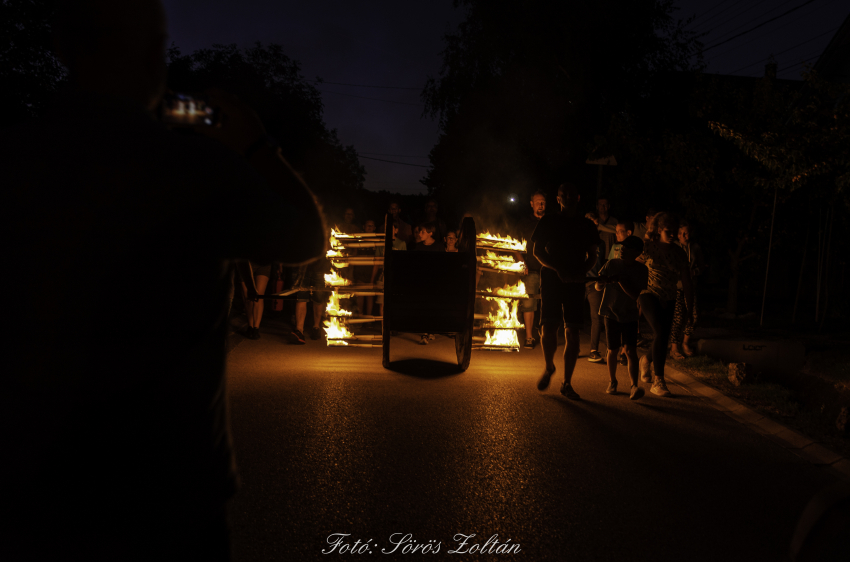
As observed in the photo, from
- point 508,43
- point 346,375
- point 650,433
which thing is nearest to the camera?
point 650,433

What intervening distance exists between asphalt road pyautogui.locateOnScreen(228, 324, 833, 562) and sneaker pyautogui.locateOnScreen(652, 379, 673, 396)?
8cm

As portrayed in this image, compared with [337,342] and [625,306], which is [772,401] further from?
[337,342]

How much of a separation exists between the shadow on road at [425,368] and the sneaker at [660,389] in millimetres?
2236

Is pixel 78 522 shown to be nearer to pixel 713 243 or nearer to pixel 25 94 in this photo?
pixel 713 243

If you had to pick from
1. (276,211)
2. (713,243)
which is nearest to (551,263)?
(276,211)

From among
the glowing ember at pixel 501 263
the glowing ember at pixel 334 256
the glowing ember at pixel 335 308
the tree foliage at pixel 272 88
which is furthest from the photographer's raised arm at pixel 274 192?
the tree foliage at pixel 272 88

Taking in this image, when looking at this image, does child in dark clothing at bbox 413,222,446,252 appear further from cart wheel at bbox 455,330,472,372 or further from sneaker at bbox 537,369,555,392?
sneaker at bbox 537,369,555,392

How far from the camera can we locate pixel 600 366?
8.96 meters

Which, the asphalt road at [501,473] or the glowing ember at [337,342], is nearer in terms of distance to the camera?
the asphalt road at [501,473]

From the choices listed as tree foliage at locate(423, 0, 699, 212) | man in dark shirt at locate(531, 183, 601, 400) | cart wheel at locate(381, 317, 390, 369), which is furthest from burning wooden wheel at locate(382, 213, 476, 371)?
tree foliage at locate(423, 0, 699, 212)

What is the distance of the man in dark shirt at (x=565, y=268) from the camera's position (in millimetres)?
6828

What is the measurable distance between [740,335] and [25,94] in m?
18.1

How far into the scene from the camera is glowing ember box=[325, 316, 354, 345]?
8.76 meters

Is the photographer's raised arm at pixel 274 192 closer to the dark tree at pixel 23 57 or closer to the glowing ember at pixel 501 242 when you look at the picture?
the glowing ember at pixel 501 242
